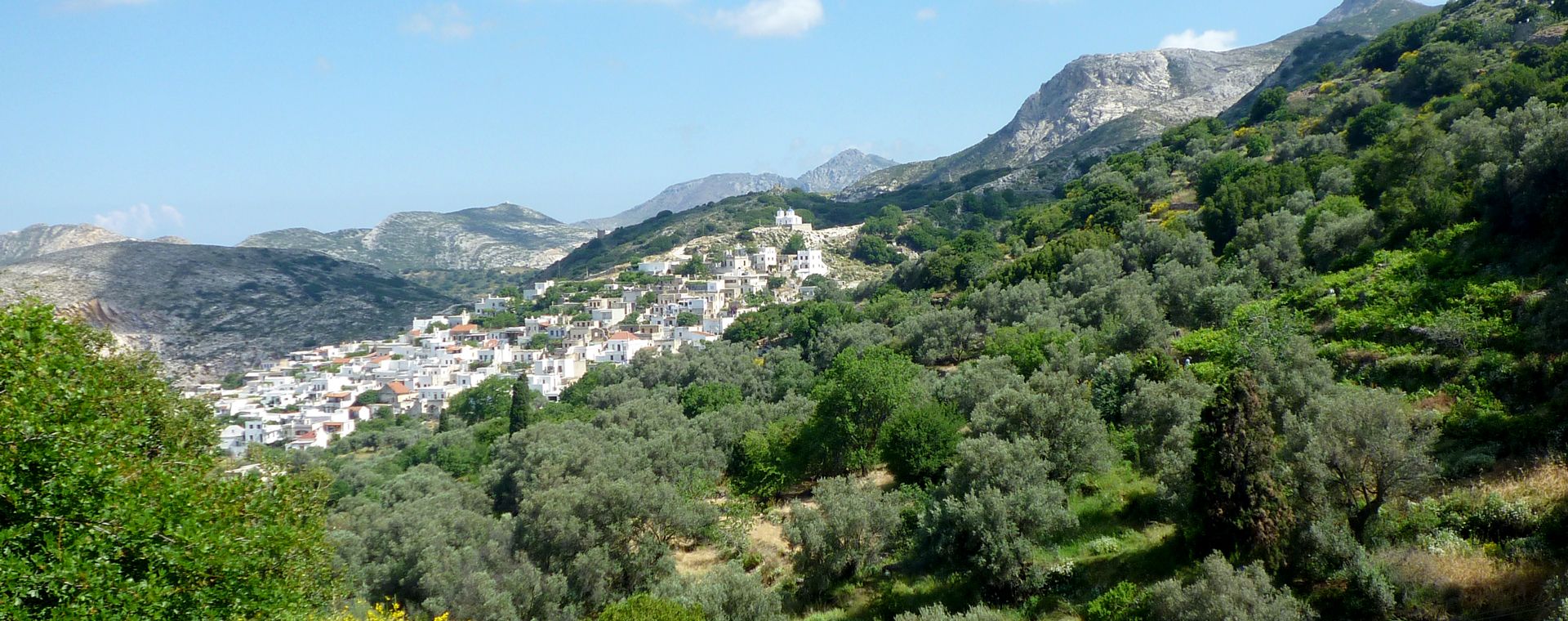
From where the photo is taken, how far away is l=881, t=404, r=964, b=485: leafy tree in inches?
682

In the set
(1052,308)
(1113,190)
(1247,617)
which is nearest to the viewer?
(1247,617)

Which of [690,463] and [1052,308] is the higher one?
[1052,308]

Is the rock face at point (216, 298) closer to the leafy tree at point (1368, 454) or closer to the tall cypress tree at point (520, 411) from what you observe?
the tall cypress tree at point (520, 411)

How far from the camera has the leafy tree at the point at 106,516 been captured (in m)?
7.30

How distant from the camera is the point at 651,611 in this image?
11844 mm

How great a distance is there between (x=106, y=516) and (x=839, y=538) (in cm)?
1002

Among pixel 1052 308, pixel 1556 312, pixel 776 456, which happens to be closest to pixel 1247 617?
pixel 1556 312

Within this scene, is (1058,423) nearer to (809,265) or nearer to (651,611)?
(651,611)

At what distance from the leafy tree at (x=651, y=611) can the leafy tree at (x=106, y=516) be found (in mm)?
4090

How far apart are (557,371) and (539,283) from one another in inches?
1959

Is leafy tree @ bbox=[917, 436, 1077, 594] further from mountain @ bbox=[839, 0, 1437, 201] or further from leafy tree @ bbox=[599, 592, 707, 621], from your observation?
mountain @ bbox=[839, 0, 1437, 201]

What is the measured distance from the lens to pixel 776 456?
71.6 feet

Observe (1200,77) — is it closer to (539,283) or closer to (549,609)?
(539,283)

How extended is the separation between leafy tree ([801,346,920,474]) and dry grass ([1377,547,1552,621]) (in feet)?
39.1
